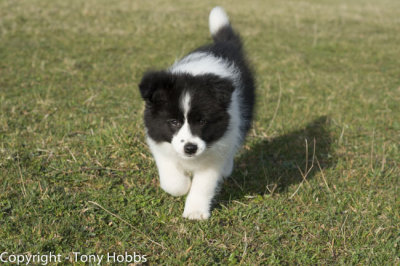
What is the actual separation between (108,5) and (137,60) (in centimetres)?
554

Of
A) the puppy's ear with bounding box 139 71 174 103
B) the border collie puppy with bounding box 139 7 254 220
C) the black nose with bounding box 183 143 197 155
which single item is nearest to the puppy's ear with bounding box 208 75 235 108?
the border collie puppy with bounding box 139 7 254 220

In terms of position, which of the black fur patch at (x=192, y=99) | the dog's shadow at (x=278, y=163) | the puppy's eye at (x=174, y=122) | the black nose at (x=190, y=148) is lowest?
the dog's shadow at (x=278, y=163)

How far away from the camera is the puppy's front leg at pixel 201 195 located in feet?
12.0

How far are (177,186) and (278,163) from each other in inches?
62.1

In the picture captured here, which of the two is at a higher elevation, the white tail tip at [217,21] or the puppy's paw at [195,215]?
the white tail tip at [217,21]

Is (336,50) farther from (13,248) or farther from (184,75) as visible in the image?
(13,248)

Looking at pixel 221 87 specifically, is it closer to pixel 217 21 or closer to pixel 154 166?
pixel 154 166

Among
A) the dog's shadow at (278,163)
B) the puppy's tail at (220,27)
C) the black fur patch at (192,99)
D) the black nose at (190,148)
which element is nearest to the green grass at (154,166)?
the dog's shadow at (278,163)

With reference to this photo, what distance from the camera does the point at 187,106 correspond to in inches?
127

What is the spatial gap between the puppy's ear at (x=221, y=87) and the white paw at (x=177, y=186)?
2.77ft

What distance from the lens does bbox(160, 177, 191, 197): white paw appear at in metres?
3.75

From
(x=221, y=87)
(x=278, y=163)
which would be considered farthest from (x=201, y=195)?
(x=278, y=163)

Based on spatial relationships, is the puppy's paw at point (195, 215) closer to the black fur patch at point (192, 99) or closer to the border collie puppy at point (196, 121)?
the border collie puppy at point (196, 121)

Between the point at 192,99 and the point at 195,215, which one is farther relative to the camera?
the point at 195,215
